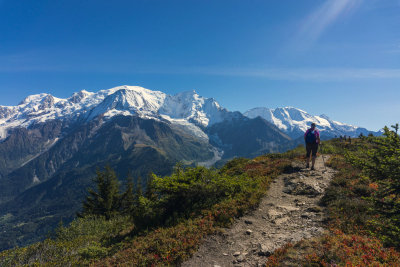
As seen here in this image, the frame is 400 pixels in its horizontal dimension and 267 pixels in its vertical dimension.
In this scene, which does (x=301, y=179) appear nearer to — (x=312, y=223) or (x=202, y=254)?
(x=312, y=223)

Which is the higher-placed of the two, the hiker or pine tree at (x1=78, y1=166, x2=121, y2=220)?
the hiker

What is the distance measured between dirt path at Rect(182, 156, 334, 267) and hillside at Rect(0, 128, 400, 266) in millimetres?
45

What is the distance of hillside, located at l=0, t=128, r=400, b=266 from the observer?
586 cm

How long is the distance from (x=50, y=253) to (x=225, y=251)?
30.4ft

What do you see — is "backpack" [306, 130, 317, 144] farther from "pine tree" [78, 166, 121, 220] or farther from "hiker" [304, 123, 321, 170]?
"pine tree" [78, 166, 121, 220]

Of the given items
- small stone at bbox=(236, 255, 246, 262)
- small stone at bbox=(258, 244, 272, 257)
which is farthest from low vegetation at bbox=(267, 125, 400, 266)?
small stone at bbox=(236, 255, 246, 262)

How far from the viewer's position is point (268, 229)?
8508mm

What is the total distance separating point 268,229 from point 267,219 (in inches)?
36.7

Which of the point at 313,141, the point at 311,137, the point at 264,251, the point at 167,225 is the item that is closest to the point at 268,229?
the point at 264,251

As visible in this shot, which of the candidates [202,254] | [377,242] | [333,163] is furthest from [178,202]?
[333,163]

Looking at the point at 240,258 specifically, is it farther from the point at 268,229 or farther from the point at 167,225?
the point at 167,225

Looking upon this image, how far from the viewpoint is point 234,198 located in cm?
1112

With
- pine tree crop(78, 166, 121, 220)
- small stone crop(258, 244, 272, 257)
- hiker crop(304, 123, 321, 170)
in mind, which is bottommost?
pine tree crop(78, 166, 121, 220)

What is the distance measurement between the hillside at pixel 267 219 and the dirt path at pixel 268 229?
1.8 inches
